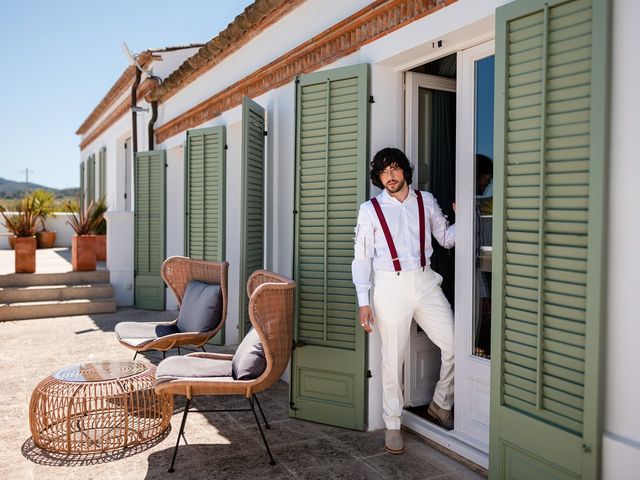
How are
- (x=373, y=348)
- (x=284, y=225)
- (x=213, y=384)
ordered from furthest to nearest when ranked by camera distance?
1. (x=284, y=225)
2. (x=373, y=348)
3. (x=213, y=384)

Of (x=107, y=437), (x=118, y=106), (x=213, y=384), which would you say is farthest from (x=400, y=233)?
(x=118, y=106)

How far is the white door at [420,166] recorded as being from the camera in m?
4.04

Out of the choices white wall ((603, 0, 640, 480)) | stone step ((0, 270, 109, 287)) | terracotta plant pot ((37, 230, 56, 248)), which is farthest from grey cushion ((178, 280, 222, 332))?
terracotta plant pot ((37, 230, 56, 248))

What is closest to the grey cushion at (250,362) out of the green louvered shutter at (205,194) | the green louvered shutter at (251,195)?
the green louvered shutter at (251,195)

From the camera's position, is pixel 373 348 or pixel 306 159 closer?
pixel 373 348

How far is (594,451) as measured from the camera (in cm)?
228

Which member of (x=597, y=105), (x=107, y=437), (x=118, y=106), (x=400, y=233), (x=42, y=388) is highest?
(x=118, y=106)

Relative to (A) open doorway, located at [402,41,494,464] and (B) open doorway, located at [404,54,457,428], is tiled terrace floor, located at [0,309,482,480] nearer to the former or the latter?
(A) open doorway, located at [402,41,494,464]

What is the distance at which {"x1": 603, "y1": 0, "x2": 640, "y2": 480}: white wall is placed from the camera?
2.21 m

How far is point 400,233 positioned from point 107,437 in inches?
91.2

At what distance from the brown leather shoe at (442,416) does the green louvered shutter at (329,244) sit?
0.49m

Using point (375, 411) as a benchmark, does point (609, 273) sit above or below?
above

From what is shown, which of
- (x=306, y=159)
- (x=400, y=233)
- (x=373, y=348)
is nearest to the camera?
(x=400, y=233)

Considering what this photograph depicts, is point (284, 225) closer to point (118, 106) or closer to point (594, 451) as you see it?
point (594, 451)
